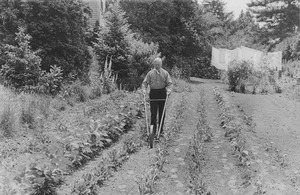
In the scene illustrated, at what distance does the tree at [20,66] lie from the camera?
9485mm

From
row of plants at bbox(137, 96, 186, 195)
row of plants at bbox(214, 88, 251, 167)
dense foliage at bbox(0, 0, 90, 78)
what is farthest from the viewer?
dense foliage at bbox(0, 0, 90, 78)

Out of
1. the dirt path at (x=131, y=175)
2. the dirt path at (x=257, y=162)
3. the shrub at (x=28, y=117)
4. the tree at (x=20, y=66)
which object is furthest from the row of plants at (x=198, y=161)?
the tree at (x=20, y=66)

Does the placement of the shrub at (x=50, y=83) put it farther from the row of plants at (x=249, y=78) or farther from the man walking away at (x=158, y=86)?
the row of plants at (x=249, y=78)

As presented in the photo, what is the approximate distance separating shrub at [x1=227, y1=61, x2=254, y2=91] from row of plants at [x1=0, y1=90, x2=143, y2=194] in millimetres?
8658

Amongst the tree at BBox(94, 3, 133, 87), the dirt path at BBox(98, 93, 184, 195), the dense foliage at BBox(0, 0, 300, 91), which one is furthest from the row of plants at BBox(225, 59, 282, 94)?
the dirt path at BBox(98, 93, 184, 195)

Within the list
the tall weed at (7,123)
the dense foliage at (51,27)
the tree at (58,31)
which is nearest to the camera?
the tall weed at (7,123)

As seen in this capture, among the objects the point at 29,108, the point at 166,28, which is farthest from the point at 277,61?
the point at 29,108

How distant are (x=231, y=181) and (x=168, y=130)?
305cm

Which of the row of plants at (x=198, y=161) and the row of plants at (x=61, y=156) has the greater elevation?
the row of plants at (x=61, y=156)

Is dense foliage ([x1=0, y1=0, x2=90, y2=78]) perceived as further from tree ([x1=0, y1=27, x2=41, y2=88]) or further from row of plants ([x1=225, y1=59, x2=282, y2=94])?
row of plants ([x1=225, y1=59, x2=282, y2=94])

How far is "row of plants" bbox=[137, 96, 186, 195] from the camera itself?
16.3 ft

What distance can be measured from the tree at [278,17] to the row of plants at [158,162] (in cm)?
3256

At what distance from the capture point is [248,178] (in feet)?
17.5

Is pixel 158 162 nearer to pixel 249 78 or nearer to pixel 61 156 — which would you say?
pixel 61 156
